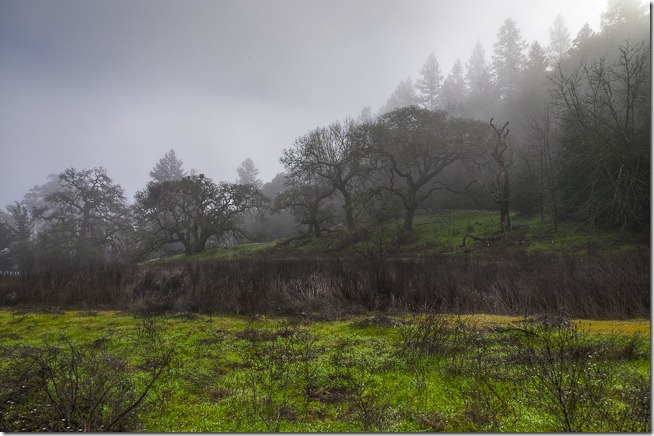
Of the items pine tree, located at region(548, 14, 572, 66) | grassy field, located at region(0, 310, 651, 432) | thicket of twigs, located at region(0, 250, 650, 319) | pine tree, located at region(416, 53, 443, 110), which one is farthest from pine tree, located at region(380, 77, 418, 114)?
grassy field, located at region(0, 310, 651, 432)

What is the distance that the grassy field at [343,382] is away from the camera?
2719mm

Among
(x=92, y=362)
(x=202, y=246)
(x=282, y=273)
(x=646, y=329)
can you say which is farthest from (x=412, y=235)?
(x=92, y=362)

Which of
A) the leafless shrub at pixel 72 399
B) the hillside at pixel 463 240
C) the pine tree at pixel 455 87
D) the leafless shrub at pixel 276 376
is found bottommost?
the hillside at pixel 463 240

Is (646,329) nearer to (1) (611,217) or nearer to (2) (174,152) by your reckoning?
(1) (611,217)

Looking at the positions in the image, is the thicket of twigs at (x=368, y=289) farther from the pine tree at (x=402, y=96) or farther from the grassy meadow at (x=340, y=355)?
the pine tree at (x=402, y=96)

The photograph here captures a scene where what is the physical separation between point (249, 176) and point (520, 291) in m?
65.0

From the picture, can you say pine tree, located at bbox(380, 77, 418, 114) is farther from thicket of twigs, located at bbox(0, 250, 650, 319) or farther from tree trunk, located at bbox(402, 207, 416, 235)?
thicket of twigs, located at bbox(0, 250, 650, 319)

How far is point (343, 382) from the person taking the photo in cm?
351

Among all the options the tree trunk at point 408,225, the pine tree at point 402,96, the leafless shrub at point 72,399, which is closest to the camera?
the leafless shrub at point 72,399

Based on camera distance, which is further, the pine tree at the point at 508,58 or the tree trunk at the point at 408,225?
the pine tree at the point at 508,58

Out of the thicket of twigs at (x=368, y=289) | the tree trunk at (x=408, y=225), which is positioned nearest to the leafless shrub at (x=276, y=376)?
the thicket of twigs at (x=368, y=289)

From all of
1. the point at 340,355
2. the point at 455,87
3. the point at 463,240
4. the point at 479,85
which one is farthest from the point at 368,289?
the point at 455,87

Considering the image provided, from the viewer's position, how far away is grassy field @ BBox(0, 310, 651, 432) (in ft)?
8.92

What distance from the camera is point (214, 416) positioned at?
2914mm
